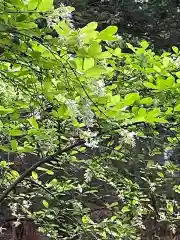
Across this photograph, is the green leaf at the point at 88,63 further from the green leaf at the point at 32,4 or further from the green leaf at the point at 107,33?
the green leaf at the point at 32,4

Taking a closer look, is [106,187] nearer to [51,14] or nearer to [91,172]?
[91,172]

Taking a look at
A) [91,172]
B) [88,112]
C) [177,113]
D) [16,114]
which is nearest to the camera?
Result: [88,112]

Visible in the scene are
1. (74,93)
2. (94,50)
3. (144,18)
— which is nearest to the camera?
(94,50)

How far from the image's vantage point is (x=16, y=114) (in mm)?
1737

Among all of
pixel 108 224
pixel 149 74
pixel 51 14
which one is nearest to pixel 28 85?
pixel 51 14

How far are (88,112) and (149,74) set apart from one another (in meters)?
0.86

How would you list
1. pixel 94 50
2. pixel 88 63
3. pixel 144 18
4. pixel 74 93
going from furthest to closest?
pixel 144 18
pixel 74 93
pixel 88 63
pixel 94 50

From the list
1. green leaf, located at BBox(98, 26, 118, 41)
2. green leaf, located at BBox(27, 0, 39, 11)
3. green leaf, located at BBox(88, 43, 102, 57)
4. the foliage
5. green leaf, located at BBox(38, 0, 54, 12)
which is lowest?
green leaf, located at BBox(88, 43, 102, 57)

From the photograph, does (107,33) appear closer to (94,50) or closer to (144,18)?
(94,50)

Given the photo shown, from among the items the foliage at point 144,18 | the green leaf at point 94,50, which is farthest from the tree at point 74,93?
the foliage at point 144,18

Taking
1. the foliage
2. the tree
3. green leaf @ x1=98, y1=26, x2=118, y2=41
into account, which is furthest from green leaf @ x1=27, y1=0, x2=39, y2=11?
the foliage

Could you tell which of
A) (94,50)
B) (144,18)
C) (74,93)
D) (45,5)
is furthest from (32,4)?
(144,18)

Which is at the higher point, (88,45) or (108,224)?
(88,45)

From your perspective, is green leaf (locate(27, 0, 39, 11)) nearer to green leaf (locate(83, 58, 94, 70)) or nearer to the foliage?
green leaf (locate(83, 58, 94, 70))
